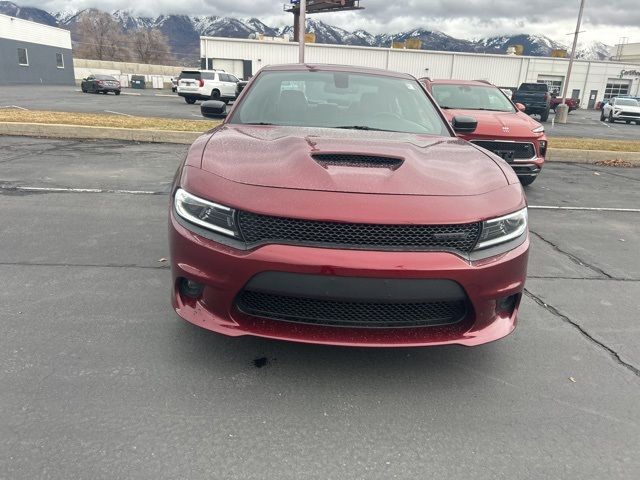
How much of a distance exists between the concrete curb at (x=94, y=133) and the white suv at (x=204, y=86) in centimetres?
1618

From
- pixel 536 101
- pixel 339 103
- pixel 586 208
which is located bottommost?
pixel 586 208

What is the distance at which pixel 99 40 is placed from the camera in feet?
314

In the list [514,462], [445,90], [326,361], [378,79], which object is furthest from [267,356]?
[445,90]

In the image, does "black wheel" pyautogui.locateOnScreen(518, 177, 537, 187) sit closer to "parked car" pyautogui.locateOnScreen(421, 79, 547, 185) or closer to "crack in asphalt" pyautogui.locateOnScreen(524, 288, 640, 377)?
"parked car" pyautogui.locateOnScreen(421, 79, 547, 185)

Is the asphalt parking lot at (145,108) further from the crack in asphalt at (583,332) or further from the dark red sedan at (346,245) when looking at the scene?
the dark red sedan at (346,245)

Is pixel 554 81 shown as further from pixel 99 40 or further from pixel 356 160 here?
pixel 99 40

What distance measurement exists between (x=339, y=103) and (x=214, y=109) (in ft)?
3.75

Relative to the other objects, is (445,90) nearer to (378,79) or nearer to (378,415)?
(378,79)

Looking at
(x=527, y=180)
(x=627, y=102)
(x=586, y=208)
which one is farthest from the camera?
(x=627, y=102)

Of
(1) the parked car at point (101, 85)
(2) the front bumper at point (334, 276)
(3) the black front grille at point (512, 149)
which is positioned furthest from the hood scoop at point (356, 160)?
(1) the parked car at point (101, 85)

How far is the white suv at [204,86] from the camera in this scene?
2664 centimetres

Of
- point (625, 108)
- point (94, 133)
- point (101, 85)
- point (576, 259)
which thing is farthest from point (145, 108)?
point (625, 108)

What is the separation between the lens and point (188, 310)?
2545 millimetres

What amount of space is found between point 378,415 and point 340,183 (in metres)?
1.10
